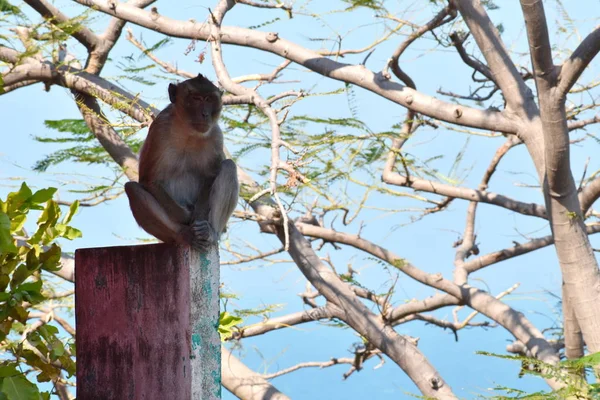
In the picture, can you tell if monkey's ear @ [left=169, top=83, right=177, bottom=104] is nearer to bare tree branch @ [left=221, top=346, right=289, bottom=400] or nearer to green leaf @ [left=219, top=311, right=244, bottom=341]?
green leaf @ [left=219, top=311, right=244, bottom=341]

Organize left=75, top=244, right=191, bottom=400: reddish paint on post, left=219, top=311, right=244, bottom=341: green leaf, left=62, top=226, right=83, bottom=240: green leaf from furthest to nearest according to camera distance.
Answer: left=219, top=311, right=244, bottom=341: green leaf, left=62, top=226, right=83, bottom=240: green leaf, left=75, top=244, right=191, bottom=400: reddish paint on post

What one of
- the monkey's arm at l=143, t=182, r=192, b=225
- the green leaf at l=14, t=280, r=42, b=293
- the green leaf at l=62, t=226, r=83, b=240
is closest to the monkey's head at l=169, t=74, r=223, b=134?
the monkey's arm at l=143, t=182, r=192, b=225

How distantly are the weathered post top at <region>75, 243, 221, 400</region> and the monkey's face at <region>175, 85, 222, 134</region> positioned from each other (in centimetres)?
77

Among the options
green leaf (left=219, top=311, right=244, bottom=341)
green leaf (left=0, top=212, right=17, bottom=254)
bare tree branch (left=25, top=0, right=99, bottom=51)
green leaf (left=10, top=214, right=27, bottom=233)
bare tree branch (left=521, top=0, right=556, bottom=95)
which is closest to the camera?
green leaf (left=0, top=212, right=17, bottom=254)

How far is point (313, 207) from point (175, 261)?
5.33 m

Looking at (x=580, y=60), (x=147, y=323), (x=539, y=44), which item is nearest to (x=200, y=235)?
(x=147, y=323)

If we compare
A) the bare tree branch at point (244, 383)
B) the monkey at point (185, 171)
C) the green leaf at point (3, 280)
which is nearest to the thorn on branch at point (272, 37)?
the monkey at point (185, 171)

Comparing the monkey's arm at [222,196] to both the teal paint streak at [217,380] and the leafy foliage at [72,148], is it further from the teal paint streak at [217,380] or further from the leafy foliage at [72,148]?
the leafy foliage at [72,148]

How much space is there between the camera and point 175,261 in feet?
10.1

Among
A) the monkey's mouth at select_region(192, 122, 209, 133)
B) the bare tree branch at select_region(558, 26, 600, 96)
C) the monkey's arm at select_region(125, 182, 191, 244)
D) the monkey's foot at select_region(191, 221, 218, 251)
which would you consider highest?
the bare tree branch at select_region(558, 26, 600, 96)

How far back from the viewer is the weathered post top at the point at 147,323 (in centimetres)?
305

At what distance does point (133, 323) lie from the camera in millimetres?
3145

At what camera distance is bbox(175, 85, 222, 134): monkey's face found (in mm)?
3744

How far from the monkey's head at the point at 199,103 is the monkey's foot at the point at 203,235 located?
566mm
